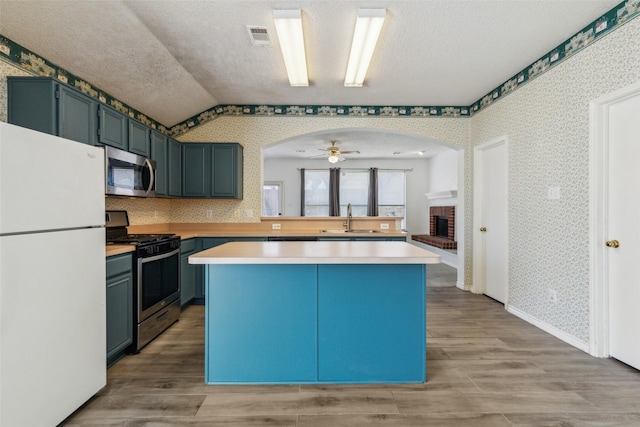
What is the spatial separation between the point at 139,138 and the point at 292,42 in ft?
6.10

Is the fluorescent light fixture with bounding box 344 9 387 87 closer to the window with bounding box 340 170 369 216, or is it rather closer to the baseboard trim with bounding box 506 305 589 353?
the baseboard trim with bounding box 506 305 589 353

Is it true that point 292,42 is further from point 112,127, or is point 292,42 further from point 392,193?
point 392,193

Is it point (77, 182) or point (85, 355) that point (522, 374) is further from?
point (77, 182)

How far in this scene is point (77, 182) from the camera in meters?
1.84

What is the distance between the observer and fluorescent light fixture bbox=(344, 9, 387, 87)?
2.42m

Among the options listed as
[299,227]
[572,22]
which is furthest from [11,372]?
[572,22]

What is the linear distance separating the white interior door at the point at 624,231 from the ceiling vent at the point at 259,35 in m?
2.85

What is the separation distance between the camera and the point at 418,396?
2029mm

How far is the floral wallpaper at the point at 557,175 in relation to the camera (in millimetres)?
2547

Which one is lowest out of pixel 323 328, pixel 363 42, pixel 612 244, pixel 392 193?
pixel 323 328

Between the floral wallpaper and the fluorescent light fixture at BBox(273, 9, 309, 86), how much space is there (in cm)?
237

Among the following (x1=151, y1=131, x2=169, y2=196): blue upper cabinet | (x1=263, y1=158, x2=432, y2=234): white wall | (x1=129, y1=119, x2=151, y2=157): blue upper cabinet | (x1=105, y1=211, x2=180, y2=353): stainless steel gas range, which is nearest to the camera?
(x1=105, y1=211, x2=180, y2=353): stainless steel gas range

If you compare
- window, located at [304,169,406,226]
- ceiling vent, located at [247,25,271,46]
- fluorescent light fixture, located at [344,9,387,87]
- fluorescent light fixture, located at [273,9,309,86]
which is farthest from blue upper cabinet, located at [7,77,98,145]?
window, located at [304,169,406,226]

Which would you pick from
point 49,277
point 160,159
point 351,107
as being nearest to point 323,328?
point 49,277
